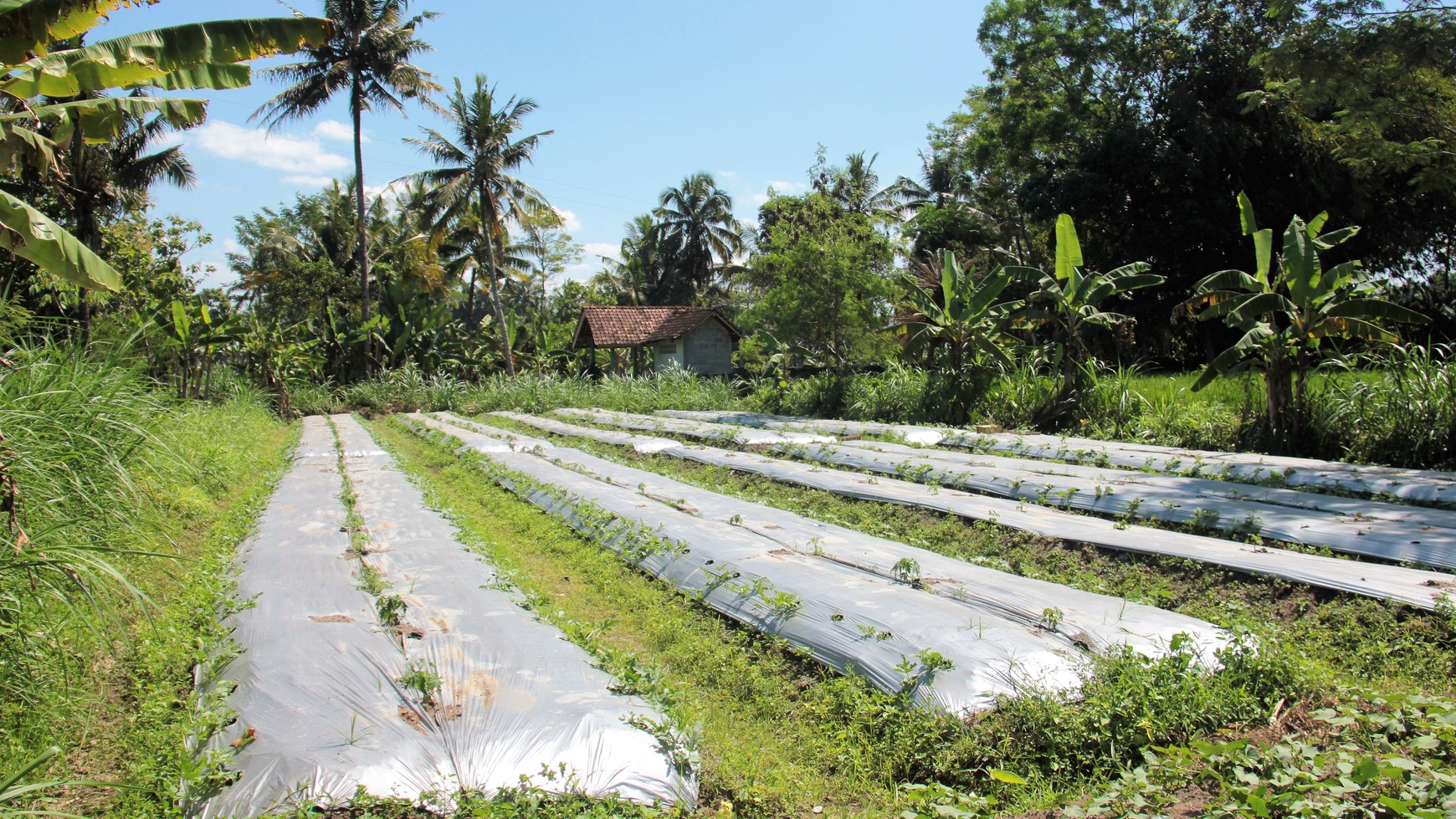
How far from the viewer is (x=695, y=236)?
3834 cm

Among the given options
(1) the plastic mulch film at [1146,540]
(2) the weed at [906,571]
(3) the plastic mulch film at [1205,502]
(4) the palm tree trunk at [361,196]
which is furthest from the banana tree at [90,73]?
(4) the palm tree trunk at [361,196]

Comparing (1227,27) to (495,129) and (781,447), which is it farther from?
(495,129)

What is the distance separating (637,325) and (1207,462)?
23.0 meters

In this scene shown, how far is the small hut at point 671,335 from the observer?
27812 millimetres

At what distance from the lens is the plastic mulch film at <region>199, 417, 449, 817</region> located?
8.83 ft

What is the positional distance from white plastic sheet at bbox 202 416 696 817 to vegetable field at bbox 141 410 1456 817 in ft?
0.05

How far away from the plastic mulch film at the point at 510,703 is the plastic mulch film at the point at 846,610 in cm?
101

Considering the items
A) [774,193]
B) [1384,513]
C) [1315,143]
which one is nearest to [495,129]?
[774,193]

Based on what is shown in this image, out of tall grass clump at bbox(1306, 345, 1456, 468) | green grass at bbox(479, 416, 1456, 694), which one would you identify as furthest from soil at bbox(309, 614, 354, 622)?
tall grass clump at bbox(1306, 345, 1456, 468)

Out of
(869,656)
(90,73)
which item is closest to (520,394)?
(90,73)

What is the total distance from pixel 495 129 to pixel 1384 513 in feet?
79.7

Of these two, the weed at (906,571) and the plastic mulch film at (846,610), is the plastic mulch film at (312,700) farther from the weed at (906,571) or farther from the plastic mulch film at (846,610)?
the weed at (906,571)

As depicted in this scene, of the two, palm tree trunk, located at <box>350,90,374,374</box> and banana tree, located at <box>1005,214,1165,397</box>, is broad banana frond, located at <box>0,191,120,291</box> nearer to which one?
banana tree, located at <box>1005,214,1165,397</box>

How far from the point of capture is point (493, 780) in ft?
9.09
